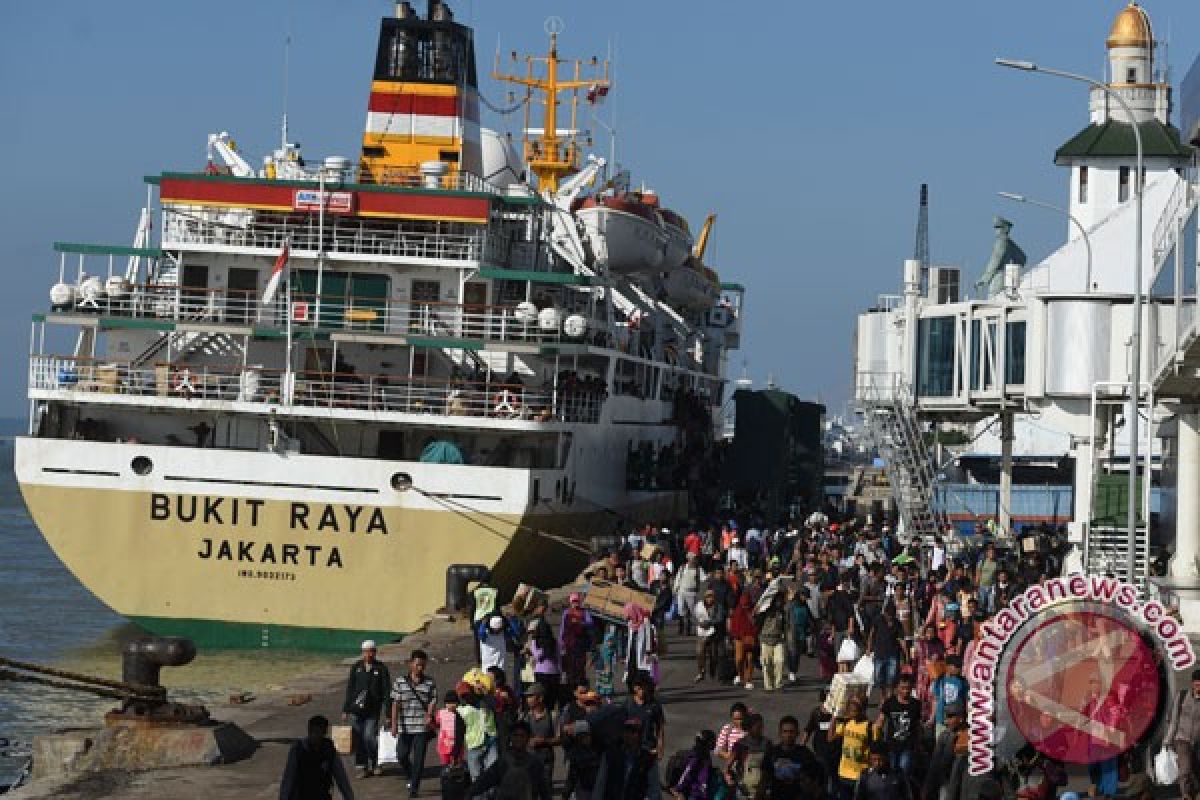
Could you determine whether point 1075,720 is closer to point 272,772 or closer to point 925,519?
point 272,772

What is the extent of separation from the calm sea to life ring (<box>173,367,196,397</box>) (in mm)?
4339

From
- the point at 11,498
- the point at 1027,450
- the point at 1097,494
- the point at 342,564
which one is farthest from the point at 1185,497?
the point at 11,498

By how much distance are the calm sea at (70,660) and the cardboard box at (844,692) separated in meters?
8.65

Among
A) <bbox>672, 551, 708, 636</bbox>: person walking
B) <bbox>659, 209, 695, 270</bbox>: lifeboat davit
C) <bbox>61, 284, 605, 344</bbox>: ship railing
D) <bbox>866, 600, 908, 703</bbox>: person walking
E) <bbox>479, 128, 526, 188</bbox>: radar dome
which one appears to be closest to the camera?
<bbox>866, 600, 908, 703</bbox>: person walking

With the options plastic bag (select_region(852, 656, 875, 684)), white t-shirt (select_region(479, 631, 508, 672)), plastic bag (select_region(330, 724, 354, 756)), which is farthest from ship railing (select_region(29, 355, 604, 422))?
plastic bag (select_region(330, 724, 354, 756))

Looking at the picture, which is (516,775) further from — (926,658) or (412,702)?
(926,658)

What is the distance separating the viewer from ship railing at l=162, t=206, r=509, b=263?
41750mm

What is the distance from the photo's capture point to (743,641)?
26750 millimetres

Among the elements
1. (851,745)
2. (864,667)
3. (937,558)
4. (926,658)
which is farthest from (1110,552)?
(851,745)

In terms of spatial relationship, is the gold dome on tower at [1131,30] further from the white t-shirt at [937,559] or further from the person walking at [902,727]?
the person walking at [902,727]

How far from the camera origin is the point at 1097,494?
127 ft

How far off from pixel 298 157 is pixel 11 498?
76.0m

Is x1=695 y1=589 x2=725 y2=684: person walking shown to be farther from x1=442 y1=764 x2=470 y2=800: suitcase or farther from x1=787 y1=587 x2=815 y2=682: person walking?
x1=442 y1=764 x2=470 y2=800: suitcase

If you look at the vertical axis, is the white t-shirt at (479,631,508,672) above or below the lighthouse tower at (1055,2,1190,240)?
below
